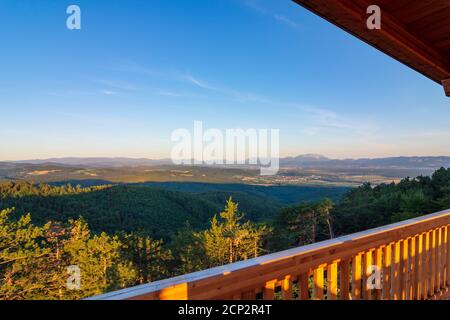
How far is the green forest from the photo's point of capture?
52.6 feet

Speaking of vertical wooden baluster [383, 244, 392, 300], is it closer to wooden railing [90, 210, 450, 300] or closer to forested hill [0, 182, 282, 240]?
wooden railing [90, 210, 450, 300]

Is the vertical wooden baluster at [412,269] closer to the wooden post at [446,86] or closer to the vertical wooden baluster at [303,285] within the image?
the vertical wooden baluster at [303,285]

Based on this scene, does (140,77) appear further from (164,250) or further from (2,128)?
(164,250)

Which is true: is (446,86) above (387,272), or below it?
above

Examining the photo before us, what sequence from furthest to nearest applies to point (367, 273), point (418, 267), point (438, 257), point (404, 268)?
point (438, 257) < point (418, 267) < point (404, 268) < point (367, 273)

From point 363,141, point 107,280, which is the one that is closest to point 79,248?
point 107,280

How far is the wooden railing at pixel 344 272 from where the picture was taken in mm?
937

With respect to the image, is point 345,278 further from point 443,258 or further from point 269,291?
point 443,258

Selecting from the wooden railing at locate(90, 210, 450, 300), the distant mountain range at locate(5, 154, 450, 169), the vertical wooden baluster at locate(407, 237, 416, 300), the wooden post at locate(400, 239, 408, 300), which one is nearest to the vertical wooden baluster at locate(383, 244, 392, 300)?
the wooden railing at locate(90, 210, 450, 300)

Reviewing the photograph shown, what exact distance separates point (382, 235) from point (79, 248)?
22.2 m

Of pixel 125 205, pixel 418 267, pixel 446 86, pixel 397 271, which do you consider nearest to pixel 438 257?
pixel 418 267

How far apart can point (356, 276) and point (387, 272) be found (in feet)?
1.48

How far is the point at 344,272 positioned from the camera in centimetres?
145

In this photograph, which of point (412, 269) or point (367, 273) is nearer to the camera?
point (367, 273)
